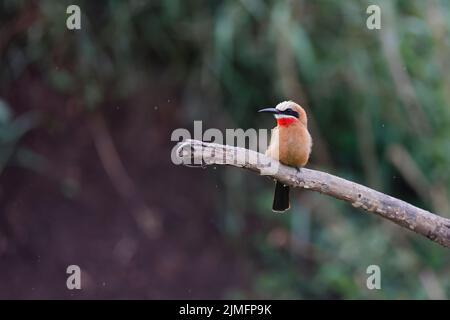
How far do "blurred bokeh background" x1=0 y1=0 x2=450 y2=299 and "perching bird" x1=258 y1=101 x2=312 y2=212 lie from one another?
1.90 metres

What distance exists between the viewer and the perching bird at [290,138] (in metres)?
2.99

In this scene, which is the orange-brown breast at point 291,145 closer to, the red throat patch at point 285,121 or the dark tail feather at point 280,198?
the red throat patch at point 285,121

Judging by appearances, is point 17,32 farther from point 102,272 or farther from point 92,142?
point 102,272

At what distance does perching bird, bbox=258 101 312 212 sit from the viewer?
9.80 feet

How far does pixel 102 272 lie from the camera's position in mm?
5043

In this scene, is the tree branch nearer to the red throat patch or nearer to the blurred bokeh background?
the red throat patch

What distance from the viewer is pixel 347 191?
2.75 metres

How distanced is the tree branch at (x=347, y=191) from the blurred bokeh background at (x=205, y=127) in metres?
2.11

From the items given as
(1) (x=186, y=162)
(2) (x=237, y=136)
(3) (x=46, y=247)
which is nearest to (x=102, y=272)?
(3) (x=46, y=247)

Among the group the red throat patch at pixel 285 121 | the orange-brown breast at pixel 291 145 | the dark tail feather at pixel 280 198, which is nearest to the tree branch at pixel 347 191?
the orange-brown breast at pixel 291 145

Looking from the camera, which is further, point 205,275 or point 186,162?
point 205,275
